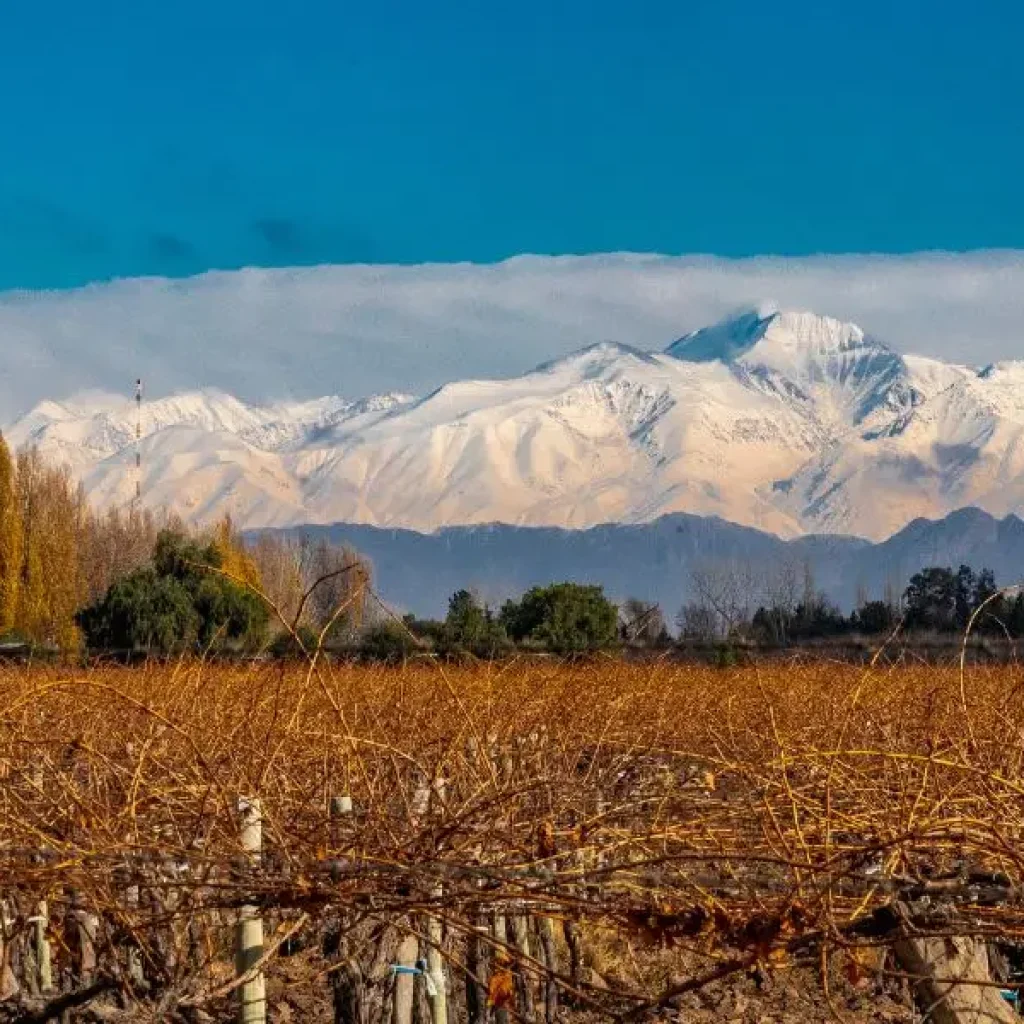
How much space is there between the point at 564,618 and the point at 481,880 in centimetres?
2658

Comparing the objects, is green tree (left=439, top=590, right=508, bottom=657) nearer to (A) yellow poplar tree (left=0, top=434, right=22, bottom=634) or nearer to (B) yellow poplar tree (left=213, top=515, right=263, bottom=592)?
(B) yellow poplar tree (left=213, top=515, right=263, bottom=592)

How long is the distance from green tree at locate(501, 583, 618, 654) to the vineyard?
830 inches

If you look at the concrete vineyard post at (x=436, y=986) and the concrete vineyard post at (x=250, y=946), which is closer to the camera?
the concrete vineyard post at (x=250, y=946)

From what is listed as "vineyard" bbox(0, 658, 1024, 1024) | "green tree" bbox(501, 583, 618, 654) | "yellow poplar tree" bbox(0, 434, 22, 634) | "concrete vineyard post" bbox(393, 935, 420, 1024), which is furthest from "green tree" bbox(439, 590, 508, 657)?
"concrete vineyard post" bbox(393, 935, 420, 1024)

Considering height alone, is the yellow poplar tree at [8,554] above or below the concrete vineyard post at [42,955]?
above

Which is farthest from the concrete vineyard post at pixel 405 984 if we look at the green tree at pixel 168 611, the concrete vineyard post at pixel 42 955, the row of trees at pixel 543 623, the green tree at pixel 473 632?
the green tree at pixel 168 611

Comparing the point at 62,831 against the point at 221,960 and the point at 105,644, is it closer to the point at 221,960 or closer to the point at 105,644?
the point at 221,960

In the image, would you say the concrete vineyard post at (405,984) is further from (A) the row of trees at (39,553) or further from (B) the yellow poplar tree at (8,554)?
(B) the yellow poplar tree at (8,554)

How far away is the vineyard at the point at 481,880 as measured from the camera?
158 inches

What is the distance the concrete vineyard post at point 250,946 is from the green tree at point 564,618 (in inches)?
988

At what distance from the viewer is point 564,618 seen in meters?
32.3

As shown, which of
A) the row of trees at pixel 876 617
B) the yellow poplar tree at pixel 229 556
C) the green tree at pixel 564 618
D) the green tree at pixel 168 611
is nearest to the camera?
the green tree at pixel 564 618

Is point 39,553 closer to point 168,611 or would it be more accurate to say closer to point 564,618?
point 168,611

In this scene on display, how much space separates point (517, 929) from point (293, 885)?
4079mm
